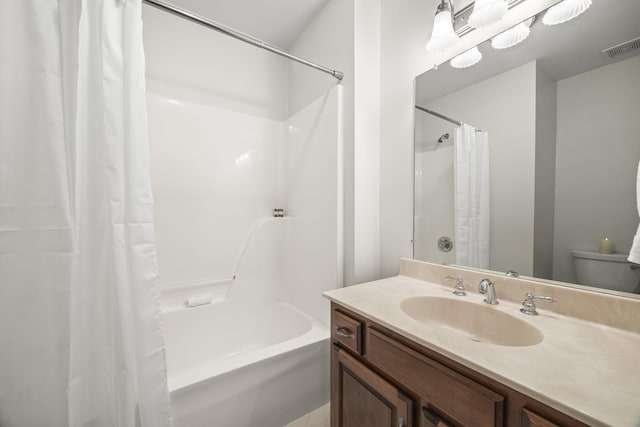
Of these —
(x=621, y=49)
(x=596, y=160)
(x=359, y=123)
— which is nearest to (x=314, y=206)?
(x=359, y=123)

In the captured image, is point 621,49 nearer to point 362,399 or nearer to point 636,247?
point 636,247

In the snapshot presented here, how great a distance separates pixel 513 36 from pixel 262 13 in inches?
59.5

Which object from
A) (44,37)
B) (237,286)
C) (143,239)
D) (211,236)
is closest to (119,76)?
(44,37)

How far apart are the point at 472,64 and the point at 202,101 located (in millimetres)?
1704

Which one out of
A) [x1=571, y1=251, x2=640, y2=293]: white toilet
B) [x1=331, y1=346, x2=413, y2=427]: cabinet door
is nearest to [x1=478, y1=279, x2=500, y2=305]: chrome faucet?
[x1=571, y1=251, x2=640, y2=293]: white toilet

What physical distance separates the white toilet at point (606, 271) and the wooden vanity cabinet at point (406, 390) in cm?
59

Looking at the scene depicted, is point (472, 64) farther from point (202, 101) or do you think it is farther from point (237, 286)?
point (237, 286)

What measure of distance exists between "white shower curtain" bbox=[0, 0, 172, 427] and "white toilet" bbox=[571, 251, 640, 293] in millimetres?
1446

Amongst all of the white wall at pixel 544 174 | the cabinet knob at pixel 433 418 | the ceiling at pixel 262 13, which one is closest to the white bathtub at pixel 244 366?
the cabinet knob at pixel 433 418

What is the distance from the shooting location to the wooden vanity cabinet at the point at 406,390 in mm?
500

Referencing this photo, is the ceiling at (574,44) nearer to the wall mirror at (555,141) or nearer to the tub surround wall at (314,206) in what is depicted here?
the wall mirror at (555,141)

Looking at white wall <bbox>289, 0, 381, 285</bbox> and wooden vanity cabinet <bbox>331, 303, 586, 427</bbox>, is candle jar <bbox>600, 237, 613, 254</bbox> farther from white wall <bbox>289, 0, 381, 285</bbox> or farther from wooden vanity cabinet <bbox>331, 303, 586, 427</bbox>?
white wall <bbox>289, 0, 381, 285</bbox>

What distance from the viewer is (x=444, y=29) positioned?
1.04m

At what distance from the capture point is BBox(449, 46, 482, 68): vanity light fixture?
41.3 inches
